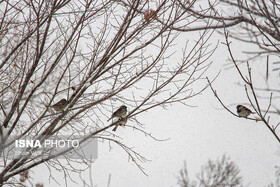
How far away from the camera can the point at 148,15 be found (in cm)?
437

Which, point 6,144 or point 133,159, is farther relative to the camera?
point 133,159

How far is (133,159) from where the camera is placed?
16.0ft

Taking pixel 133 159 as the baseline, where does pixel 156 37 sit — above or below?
above

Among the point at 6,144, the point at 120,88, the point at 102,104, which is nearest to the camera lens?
the point at 6,144

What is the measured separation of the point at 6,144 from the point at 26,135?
0.37 meters

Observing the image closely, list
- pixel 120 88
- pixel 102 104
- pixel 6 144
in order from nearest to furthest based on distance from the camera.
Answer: pixel 6 144, pixel 120 88, pixel 102 104

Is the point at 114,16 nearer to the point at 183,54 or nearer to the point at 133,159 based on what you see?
the point at 183,54

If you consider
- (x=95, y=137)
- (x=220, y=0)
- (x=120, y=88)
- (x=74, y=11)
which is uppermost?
(x=74, y=11)

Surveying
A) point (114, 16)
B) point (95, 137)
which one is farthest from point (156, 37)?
point (95, 137)

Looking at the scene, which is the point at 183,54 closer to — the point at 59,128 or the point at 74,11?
the point at 74,11

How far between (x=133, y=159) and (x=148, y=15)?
247 centimetres

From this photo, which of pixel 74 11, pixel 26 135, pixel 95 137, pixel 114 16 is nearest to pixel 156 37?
pixel 114 16

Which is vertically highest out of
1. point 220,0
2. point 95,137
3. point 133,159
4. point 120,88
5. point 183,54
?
point 220,0

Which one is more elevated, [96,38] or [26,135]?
[96,38]
